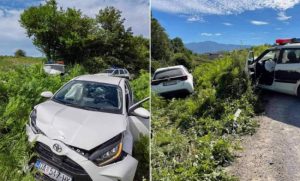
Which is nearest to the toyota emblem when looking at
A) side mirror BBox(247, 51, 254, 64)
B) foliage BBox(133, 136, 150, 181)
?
foliage BBox(133, 136, 150, 181)

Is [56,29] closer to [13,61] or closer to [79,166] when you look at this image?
[13,61]

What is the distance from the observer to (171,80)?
6.29ft

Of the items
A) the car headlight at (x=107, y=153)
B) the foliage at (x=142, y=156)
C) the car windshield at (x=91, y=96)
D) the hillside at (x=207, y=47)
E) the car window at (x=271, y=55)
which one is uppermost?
the hillside at (x=207, y=47)

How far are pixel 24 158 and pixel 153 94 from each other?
760mm

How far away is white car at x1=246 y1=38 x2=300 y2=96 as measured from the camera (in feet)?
7.22

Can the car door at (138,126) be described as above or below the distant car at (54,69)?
below

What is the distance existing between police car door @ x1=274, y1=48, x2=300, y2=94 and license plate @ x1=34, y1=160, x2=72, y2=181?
58.6 inches

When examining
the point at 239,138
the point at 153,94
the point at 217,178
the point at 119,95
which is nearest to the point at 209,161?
the point at 217,178

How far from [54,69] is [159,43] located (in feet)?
5.43

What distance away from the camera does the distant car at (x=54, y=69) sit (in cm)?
301

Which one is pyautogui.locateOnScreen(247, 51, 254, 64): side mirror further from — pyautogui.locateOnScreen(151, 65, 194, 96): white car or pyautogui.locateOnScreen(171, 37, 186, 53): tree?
pyautogui.locateOnScreen(171, 37, 186, 53): tree

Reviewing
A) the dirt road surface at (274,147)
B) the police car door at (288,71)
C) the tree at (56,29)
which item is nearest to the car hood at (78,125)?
the dirt road surface at (274,147)

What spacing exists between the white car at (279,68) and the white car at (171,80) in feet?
2.06

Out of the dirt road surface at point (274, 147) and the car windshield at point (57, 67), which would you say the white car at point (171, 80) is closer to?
the dirt road surface at point (274, 147)
